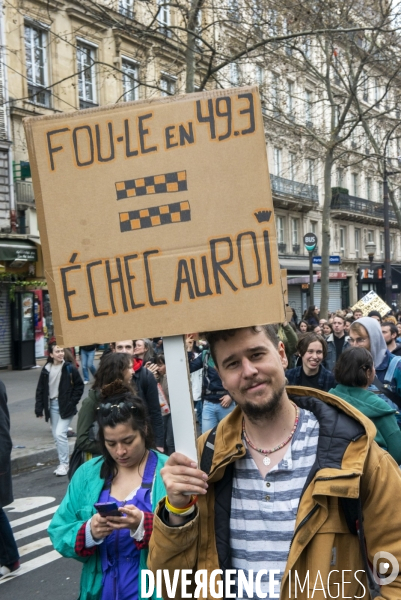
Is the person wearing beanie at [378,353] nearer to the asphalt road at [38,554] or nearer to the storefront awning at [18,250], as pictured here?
the asphalt road at [38,554]

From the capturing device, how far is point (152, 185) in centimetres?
211

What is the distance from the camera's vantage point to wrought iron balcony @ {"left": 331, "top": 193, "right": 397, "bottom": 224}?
3915cm

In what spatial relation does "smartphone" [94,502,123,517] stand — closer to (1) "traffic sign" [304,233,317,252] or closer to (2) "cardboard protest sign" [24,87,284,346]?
(2) "cardboard protest sign" [24,87,284,346]

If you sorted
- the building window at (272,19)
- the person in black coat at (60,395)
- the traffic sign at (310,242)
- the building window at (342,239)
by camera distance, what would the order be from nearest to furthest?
1. the person in black coat at (60,395)
2. the building window at (272,19)
3. the traffic sign at (310,242)
4. the building window at (342,239)

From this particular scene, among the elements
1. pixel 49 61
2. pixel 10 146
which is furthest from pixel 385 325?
pixel 49 61

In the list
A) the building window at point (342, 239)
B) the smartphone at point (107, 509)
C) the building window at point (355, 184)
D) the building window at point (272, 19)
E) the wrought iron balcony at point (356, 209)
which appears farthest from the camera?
the building window at point (355, 184)

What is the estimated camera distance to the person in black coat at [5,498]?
16.9 ft

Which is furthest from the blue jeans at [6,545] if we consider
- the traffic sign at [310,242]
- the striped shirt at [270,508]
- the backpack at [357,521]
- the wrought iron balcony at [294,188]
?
the wrought iron balcony at [294,188]

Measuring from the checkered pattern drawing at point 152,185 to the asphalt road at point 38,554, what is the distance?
3.65 m

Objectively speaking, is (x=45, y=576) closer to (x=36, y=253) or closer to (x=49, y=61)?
(x=36, y=253)

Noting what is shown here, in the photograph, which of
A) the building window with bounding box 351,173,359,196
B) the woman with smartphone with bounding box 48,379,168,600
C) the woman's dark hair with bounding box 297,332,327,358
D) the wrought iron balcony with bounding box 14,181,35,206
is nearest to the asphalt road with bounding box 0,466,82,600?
the woman with smartphone with bounding box 48,379,168,600

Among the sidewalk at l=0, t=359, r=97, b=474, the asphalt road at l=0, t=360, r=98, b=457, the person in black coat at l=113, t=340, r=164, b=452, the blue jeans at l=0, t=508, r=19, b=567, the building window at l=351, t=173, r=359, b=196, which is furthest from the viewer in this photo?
the building window at l=351, t=173, r=359, b=196

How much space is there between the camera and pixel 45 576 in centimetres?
520

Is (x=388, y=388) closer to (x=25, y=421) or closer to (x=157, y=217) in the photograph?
(x=157, y=217)
